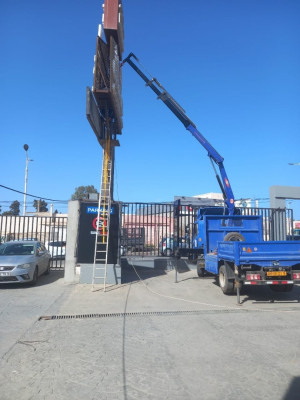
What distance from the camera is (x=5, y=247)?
12219 millimetres

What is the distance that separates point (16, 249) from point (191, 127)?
387 inches

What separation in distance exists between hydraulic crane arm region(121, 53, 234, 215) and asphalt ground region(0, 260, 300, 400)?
6.64 meters

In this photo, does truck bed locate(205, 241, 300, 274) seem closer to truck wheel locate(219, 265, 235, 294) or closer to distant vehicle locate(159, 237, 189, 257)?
truck wheel locate(219, 265, 235, 294)

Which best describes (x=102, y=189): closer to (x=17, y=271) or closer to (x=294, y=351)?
(x=17, y=271)

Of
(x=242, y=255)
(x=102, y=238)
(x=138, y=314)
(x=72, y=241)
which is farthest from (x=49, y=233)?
(x=242, y=255)

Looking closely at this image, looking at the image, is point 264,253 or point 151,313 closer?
point 151,313

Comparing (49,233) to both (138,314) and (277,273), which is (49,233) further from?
(277,273)

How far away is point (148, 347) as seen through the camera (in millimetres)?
5250

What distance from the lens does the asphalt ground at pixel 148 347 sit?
152 inches

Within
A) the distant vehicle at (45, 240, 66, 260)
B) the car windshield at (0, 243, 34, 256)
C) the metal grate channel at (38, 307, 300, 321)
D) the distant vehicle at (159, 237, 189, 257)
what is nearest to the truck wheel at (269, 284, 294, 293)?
the metal grate channel at (38, 307, 300, 321)

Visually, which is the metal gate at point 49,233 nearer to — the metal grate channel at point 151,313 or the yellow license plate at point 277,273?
the metal grate channel at point 151,313

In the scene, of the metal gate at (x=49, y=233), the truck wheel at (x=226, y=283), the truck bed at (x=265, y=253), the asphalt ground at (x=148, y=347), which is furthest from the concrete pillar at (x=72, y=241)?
the truck bed at (x=265, y=253)

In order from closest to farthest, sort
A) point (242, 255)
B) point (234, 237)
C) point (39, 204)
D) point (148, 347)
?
point (148, 347)
point (242, 255)
point (234, 237)
point (39, 204)

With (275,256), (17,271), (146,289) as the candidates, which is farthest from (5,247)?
(275,256)
